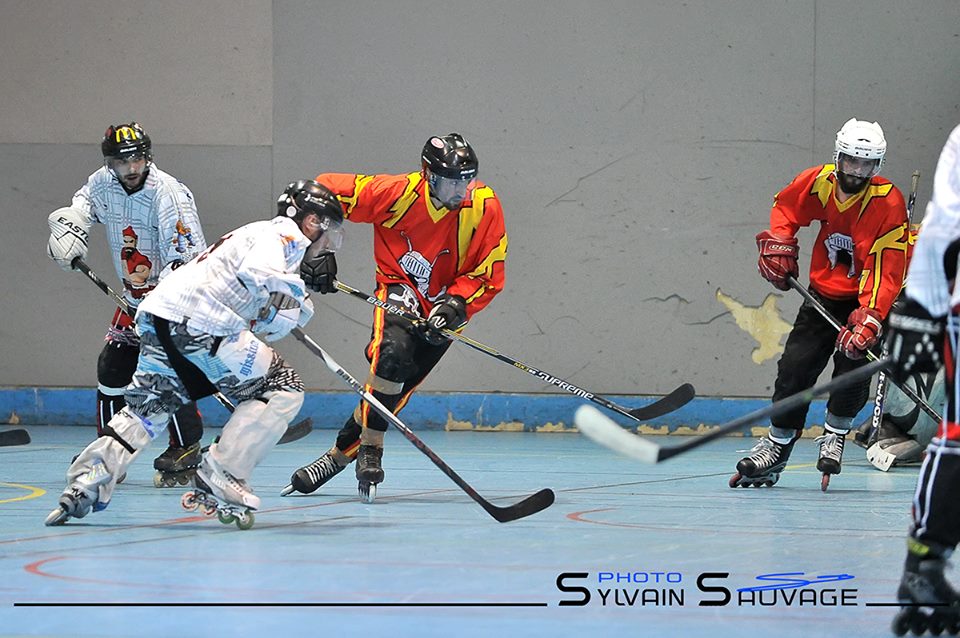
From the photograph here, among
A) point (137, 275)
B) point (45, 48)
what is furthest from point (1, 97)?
point (137, 275)

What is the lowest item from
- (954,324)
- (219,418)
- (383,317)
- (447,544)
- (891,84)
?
(219,418)

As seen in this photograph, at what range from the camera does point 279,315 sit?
4.22 meters

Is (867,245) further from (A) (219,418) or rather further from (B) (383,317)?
(A) (219,418)

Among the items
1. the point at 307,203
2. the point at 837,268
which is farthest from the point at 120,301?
the point at 837,268

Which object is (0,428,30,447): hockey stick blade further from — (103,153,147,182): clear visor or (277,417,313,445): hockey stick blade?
(103,153,147,182): clear visor

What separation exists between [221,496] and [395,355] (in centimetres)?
113

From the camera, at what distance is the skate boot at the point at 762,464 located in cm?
555

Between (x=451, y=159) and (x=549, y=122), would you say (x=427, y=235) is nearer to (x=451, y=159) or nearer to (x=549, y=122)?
(x=451, y=159)

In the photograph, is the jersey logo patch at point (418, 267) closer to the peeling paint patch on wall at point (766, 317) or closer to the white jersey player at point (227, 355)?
the white jersey player at point (227, 355)

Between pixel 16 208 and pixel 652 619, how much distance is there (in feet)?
20.1

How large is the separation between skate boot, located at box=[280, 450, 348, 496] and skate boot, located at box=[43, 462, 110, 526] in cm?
101

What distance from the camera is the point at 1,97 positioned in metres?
8.01

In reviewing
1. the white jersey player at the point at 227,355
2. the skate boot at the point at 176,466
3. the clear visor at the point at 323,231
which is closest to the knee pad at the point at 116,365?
the skate boot at the point at 176,466

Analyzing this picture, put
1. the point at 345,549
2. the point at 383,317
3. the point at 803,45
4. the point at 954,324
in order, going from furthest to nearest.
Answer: the point at 803,45 < the point at 383,317 < the point at 345,549 < the point at 954,324
